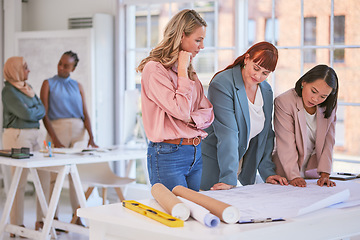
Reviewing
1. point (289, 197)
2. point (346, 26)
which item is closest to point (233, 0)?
point (346, 26)

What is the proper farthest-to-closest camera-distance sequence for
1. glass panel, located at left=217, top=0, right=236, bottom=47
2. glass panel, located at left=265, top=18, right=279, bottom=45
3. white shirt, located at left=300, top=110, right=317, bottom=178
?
glass panel, located at left=217, top=0, right=236, bottom=47 < glass panel, located at left=265, top=18, right=279, bottom=45 < white shirt, located at left=300, top=110, right=317, bottom=178

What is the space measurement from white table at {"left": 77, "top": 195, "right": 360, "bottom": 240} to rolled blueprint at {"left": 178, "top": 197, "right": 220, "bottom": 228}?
0.02m

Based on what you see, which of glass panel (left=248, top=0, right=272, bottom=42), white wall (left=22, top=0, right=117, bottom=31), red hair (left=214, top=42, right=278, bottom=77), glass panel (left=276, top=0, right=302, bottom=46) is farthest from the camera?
white wall (left=22, top=0, right=117, bottom=31)

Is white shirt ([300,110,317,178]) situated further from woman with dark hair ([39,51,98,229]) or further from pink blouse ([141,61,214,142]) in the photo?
woman with dark hair ([39,51,98,229])

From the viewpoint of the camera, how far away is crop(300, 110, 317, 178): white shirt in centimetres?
293

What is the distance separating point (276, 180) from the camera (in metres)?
2.82

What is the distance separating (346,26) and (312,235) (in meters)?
3.35

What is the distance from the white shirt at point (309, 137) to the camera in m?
2.93

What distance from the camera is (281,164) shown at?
9.52ft

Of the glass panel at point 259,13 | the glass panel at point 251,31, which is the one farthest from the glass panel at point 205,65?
the glass panel at point 259,13

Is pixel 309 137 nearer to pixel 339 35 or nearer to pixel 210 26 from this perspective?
pixel 339 35

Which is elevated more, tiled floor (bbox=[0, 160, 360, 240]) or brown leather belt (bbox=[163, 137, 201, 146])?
brown leather belt (bbox=[163, 137, 201, 146])

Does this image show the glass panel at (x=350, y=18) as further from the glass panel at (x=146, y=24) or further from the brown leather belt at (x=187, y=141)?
the brown leather belt at (x=187, y=141)

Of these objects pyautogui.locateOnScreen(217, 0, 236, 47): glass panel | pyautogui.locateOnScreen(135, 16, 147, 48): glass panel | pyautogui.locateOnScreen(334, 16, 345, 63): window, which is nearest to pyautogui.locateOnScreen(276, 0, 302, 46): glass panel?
pyautogui.locateOnScreen(334, 16, 345, 63): window
